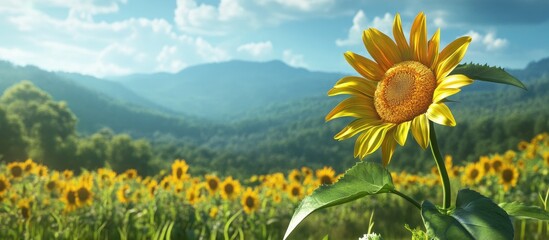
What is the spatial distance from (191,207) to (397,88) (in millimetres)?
5300

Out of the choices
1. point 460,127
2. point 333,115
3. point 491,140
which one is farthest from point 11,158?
point 460,127

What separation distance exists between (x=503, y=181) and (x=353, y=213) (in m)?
2.56

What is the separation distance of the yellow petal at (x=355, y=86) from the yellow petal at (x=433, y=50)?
198mm

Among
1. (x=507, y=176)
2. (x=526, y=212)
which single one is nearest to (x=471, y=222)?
(x=526, y=212)

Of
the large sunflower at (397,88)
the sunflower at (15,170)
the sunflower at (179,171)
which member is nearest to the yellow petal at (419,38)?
the large sunflower at (397,88)

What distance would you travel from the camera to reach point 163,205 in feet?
21.8

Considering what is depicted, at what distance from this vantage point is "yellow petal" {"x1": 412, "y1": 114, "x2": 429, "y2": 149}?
1507mm

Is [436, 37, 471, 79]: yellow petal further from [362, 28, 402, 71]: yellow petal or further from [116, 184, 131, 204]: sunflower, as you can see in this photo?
[116, 184, 131, 204]: sunflower

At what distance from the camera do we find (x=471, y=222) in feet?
4.95

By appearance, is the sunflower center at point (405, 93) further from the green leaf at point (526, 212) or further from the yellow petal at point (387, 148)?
the green leaf at point (526, 212)

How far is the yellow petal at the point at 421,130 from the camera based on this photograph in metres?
1.51

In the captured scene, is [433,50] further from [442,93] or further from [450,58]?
[442,93]

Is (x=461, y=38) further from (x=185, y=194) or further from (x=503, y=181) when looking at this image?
(x=503, y=181)

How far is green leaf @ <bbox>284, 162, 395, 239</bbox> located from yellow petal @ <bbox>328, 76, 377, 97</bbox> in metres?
0.23
